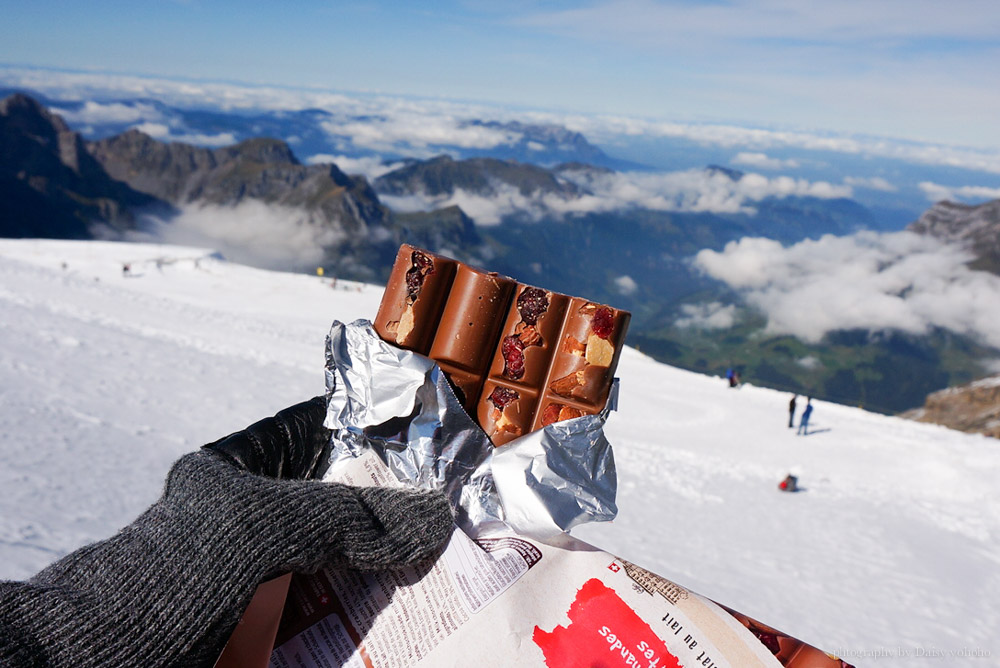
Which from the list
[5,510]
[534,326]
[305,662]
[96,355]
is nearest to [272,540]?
[305,662]

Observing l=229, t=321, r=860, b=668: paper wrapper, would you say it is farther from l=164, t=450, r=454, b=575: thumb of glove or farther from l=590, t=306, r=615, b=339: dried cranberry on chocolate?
l=590, t=306, r=615, b=339: dried cranberry on chocolate

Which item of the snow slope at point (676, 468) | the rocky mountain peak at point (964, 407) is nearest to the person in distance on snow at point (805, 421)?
the snow slope at point (676, 468)

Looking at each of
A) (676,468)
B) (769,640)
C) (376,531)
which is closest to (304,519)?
(376,531)

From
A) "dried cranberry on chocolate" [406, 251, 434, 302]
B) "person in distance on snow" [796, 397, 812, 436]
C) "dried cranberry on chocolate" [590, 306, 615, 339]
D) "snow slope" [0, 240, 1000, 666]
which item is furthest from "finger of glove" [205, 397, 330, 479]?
"person in distance on snow" [796, 397, 812, 436]

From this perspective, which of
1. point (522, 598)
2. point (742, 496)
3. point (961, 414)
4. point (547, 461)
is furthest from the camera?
point (961, 414)

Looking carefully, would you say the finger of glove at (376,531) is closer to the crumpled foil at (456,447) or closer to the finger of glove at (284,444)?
the crumpled foil at (456,447)

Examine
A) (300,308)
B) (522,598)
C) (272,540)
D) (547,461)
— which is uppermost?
(547,461)

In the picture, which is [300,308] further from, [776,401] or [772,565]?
[772,565]
